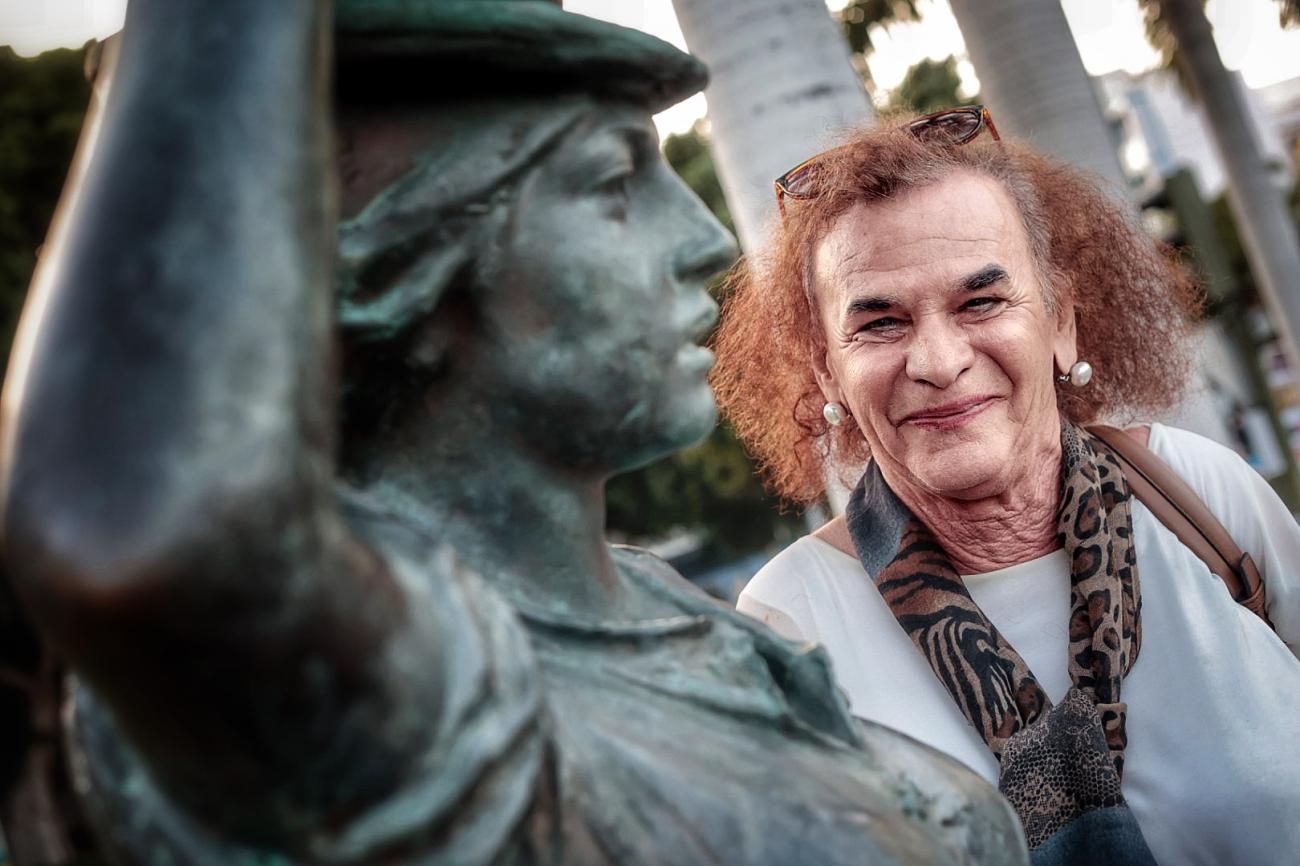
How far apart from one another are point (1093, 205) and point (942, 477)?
1.08 metres

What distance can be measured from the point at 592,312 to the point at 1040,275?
6.30 feet

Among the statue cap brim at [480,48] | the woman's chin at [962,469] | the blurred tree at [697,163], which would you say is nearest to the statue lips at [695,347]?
the statue cap brim at [480,48]

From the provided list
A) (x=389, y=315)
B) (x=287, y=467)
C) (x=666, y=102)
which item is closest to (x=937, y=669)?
(x=666, y=102)

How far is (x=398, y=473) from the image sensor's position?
122cm

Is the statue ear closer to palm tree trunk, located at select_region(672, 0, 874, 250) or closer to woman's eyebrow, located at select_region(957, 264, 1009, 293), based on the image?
woman's eyebrow, located at select_region(957, 264, 1009, 293)

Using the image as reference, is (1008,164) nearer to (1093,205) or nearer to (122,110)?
(1093,205)

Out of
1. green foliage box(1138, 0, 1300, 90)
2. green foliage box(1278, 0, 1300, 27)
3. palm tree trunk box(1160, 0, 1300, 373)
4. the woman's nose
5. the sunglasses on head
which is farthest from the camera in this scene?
green foliage box(1138, 0, 1300, 90)

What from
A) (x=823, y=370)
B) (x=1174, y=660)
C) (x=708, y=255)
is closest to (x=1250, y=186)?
(x=823, y=370)

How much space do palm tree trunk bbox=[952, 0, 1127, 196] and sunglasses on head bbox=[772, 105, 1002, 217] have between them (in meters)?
3.27

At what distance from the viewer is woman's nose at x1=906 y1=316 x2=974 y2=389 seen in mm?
2551

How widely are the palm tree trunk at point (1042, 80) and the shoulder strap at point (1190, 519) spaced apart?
11.2 feet

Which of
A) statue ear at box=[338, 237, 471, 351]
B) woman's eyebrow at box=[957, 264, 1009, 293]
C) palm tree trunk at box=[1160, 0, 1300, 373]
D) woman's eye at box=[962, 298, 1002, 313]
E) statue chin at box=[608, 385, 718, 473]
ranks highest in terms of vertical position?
statue ear at box=[338, 237, 471, 351]

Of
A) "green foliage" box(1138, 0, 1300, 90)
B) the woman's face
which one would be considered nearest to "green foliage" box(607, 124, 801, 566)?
"green foliage" box(1138, 0, 1300, 90)

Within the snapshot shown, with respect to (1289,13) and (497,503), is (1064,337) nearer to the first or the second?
(497,503)
